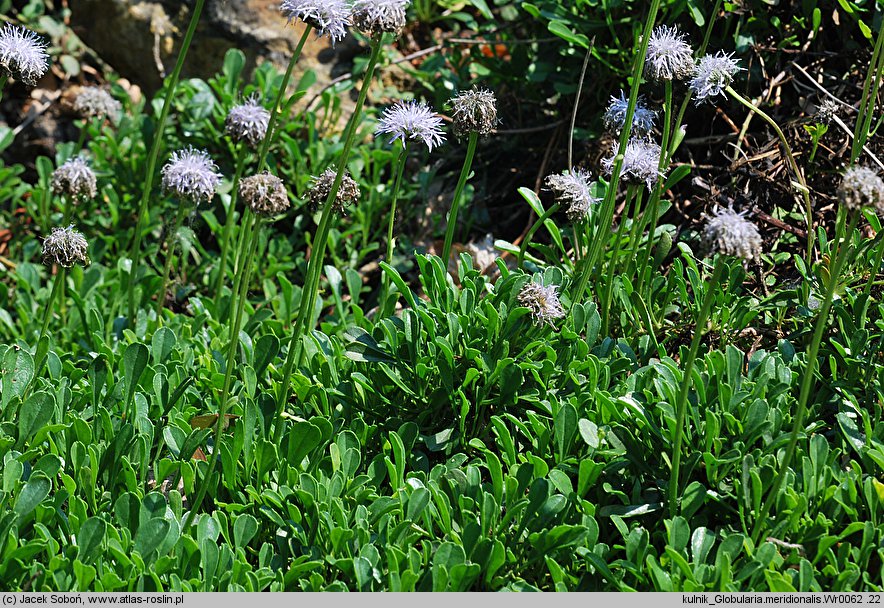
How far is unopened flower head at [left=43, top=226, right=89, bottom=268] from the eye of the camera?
8.98 ft

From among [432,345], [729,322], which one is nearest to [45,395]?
[432,345]

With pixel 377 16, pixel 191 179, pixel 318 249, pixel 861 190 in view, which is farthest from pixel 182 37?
pixel 861 190

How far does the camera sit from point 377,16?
221cm

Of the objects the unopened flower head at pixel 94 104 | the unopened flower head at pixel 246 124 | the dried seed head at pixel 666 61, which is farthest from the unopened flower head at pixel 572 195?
the unopened flower head at pixel 94 104

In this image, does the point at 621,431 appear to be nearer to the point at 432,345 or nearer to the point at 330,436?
the point at 432,345

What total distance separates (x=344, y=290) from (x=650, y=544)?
7.10 feet

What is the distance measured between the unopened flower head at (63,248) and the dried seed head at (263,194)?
637 millimetres

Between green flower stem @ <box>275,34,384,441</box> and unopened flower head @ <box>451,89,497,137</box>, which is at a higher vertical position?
unopened flower head @ <box>451,89,497,137</box>

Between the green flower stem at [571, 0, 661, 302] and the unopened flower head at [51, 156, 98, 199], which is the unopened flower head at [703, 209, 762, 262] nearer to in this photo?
the green flower stem at [571, 0, 661, 302]

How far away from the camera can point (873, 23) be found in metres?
3.54

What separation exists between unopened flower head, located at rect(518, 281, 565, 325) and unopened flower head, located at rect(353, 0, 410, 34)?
0.85 m

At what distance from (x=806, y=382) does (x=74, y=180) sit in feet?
8.78

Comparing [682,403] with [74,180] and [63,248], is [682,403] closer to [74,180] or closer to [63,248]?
[63,248]

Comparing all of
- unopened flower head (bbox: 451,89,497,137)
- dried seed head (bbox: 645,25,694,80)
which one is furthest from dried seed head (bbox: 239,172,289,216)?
dried seed head (bbox: 645,25,694,80)
